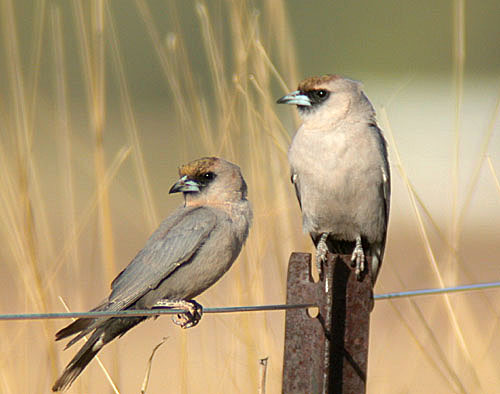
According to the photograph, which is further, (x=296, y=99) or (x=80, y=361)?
(x=296, y=99)

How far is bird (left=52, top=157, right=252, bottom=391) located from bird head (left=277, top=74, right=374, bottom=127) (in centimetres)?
45

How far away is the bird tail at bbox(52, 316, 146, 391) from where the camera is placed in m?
2.91

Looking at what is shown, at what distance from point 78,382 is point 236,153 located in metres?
1.03

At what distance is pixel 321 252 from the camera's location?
147 inches

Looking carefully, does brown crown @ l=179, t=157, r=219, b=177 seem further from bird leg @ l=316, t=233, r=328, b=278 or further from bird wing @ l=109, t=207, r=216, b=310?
bird leg @ l=316, t=233, r=328, b=278

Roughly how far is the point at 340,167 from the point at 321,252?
38 cm

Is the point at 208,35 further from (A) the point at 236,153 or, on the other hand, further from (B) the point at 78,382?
(B) the point at 78,382

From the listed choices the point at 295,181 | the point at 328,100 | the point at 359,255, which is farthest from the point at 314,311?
the point at 328,100

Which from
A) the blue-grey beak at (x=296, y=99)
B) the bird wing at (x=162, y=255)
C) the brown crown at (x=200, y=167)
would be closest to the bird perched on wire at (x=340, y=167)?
the blue-grey beak at (x=296, y=99)

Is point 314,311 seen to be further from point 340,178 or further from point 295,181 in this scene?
point 295,181

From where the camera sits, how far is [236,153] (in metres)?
3.39

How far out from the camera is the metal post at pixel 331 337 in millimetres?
2385

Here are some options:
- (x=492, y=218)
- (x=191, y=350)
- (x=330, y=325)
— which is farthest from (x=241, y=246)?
(x=492, y=218)

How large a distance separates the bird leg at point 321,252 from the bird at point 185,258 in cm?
32
